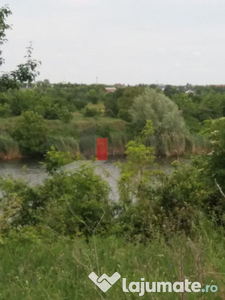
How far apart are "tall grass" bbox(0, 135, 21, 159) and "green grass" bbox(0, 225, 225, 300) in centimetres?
3482

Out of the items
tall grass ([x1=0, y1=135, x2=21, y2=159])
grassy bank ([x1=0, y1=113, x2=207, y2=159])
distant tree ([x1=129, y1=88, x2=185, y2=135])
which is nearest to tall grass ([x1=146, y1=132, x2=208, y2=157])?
distant tree ([x1=129, y1=88, x2=185, y2=135])

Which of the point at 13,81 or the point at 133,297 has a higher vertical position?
the point at 13,81

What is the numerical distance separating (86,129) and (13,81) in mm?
29048

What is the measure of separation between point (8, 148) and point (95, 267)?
120 ft

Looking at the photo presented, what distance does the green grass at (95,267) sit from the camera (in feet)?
9.87

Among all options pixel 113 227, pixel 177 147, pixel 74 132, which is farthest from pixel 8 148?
pixel 113 227

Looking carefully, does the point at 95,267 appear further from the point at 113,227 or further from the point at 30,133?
the point at 30,133

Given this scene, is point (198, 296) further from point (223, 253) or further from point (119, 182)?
point (119, 182)

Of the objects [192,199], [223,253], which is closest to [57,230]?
[192,199]

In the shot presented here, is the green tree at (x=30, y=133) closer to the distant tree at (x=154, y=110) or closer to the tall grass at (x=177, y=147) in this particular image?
the distant tree at (x=154, y=110)

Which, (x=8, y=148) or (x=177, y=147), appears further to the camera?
(x=8, y=148)

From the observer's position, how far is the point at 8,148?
3919cm

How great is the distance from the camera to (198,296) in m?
2.92

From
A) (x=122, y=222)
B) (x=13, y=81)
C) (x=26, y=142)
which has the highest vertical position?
(x=13, y=81)
